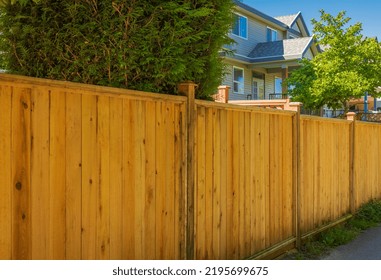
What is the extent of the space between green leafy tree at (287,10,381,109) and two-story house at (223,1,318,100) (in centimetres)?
296

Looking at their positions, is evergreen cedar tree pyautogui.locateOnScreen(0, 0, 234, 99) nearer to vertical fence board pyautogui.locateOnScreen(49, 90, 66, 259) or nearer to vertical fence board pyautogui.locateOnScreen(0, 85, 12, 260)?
vertical fence board pyautogui.locateOnScreen(49, 90, 66, 259)

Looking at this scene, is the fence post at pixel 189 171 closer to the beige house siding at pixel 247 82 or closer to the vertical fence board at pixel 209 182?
the vertical fence board at pixel 209 182

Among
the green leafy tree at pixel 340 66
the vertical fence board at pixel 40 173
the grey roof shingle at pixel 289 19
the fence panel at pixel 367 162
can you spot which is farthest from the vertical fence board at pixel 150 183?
the grey roof shingle at pixel 289 19

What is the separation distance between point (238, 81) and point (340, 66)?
226 inches

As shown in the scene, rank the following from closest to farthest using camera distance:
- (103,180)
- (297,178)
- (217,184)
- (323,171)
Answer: (103,180)
(217,184)
(297,178)
(323,171)

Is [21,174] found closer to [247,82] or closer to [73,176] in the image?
[73,176]

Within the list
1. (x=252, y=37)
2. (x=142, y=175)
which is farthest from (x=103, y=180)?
(x=252, y=37)

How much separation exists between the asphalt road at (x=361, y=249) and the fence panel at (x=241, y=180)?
698mm

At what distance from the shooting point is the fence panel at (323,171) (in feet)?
21.1

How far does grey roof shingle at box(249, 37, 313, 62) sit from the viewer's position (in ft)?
77.5

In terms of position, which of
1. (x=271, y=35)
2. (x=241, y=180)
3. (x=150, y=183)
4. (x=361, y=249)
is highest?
(x=271, y=35)

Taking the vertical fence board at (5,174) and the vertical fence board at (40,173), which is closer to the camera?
the vertical fence board at (5,174)

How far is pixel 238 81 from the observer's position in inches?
941

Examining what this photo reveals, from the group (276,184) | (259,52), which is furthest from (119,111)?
(259,52)
